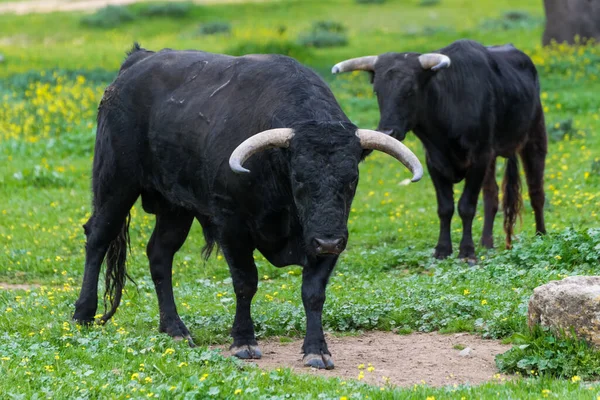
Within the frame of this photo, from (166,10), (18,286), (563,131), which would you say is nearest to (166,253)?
(18,286)

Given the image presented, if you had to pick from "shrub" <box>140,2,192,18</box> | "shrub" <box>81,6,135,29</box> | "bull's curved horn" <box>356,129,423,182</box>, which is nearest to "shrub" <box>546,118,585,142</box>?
"bull's curved horn" <box>356,129,423,182</box>

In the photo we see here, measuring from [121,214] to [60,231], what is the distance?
517cm

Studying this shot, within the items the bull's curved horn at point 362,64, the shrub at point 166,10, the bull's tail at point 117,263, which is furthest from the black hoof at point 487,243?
the shrub at point 166,10

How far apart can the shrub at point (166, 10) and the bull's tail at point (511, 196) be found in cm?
2884

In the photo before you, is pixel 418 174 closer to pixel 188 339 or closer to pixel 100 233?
pixel 188 339

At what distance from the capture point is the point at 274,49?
28.8 meters

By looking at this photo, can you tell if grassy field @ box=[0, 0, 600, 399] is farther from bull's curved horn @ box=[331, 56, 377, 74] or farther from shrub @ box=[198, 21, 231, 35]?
shrub @ box=[198, 21, 231, 35]

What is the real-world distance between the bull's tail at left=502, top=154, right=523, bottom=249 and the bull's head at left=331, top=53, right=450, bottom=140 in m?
1.89

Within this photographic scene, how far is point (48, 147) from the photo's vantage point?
1877 centimetres

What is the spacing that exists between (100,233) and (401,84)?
481 cm

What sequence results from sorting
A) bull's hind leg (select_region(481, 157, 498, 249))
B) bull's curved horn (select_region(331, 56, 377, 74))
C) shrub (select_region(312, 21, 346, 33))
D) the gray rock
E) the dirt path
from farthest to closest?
1. the dirt path
2. shrub (select_region(312, 21, 346, 33))
3. bull's hind leg (select_region(481, 157, 498, 249))
4. bull's curved horn (select_region(331, 56, 377, 74))
5. the gray rock

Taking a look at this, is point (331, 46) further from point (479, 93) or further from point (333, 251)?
point (333, 251)

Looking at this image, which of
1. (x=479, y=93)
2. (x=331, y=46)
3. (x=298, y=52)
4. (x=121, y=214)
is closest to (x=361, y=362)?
(x=121, y=214)

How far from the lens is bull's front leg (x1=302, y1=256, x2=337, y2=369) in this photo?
7301 millimetres
